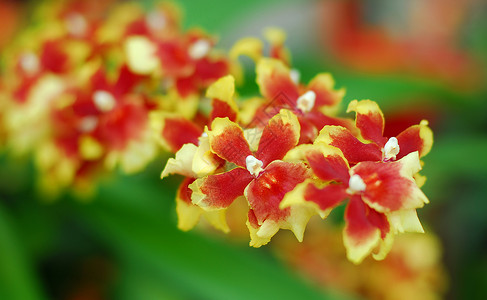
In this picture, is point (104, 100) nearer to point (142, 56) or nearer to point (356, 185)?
point (142, 56)

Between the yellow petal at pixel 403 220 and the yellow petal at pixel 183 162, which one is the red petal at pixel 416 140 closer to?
the yellow petal at pixel 403 220

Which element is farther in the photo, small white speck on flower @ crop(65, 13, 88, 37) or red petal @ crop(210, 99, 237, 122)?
small white speck on flower @ crop(65, 13, 88, 37)

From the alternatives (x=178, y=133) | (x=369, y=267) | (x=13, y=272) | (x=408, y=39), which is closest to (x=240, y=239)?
(x=369, y=267)

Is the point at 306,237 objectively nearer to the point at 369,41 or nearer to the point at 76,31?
the point at 76,31

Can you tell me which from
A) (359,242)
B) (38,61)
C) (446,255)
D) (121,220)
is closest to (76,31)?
(38,61)

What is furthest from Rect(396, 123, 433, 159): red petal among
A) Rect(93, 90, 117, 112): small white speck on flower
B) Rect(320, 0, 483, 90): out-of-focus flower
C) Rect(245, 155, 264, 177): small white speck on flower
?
Rect(320, 0, 483, 90): out-of-focus flower

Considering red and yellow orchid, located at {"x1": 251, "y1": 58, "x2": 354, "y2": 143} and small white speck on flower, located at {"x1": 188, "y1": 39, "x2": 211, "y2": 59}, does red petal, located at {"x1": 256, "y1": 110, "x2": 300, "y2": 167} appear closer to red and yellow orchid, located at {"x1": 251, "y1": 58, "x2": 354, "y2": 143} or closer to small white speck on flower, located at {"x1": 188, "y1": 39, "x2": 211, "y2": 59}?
red and yellow orchid, located at {"x1": 251, "y1": 58, "x2": 354, "y2": 143}
